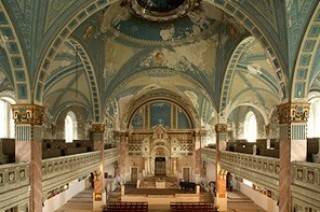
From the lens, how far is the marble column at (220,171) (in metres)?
21.4

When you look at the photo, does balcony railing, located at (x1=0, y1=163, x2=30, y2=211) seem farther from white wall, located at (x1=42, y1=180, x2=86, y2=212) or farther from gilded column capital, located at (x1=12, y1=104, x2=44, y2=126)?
white wall, located at (x1=42, y1=180, x2=86, y2=212)

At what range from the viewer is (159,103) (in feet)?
110

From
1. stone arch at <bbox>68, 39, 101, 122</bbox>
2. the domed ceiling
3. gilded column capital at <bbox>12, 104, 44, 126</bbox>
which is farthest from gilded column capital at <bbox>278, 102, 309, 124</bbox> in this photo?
stone arch at <bbox>68, 39, 101, 122</bbox>

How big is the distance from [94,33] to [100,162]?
8575mm

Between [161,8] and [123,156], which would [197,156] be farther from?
[161,8]

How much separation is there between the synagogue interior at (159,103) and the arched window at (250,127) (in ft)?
0.32

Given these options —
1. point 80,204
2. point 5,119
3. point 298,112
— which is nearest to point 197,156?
point 80,204

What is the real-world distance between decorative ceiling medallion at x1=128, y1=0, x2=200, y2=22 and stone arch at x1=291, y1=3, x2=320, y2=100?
677 cm

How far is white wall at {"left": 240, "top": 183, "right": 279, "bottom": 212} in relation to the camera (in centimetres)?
2176

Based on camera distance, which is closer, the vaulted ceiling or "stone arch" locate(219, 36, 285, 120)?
the vaulted ceiling

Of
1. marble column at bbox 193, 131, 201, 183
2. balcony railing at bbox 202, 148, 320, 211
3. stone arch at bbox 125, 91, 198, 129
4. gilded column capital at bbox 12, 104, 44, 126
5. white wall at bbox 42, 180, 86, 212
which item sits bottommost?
white wall at bbox 42, 180, 86, 212

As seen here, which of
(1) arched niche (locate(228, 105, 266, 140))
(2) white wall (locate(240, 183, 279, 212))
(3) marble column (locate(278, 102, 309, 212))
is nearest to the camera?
(3) marble column (locate(278, 102, 309, 212))

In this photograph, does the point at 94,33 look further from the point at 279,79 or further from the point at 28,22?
the point at 279,79

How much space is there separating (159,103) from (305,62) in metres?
23.0
